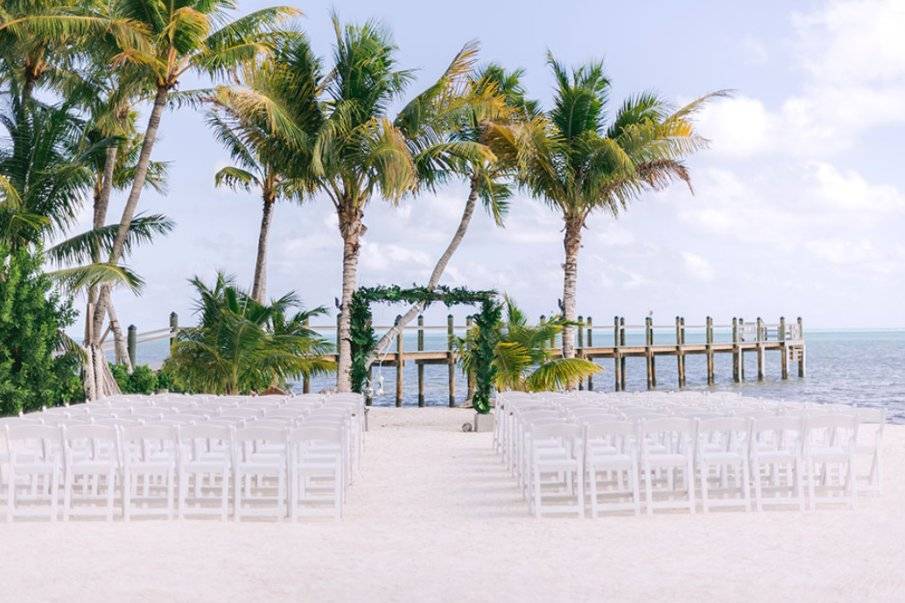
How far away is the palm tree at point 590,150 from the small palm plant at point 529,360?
57.4 inches

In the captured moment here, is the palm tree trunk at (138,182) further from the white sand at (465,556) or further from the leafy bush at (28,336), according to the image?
the white sand at (465,556)

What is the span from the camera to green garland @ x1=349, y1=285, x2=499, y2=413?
64.4 ft

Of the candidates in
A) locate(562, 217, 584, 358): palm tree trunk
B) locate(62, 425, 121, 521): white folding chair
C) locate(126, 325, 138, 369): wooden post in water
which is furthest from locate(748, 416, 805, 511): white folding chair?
locate(126, 325, 138, 369): wooden post in water

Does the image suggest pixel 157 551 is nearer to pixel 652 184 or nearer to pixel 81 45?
pixel 81 45

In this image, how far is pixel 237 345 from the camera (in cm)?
2003

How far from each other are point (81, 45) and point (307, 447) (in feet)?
48.4

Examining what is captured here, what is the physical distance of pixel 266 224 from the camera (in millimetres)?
29453

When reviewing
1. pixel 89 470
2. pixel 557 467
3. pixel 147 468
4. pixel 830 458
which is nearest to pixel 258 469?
pixel 147 468

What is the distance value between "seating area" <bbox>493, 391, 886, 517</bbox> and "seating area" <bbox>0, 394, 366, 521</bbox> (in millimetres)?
2018

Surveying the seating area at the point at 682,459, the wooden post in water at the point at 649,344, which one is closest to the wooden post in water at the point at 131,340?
the seating area at the point at 682,459

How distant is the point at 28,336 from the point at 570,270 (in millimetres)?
12027

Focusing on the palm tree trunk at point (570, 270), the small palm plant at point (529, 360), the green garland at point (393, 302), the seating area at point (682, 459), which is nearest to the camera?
the seating area at point (682, 459)

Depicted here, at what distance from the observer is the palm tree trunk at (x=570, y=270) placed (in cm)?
2411

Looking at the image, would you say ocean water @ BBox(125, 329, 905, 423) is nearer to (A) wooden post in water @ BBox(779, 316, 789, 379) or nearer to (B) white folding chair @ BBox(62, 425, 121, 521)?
(A) wooden post in water @ BBox(779, 316, 789, 379)
